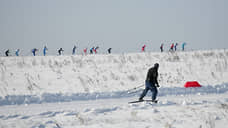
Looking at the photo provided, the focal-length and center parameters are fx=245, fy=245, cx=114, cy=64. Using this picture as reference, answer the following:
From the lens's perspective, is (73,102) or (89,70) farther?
(89,70)

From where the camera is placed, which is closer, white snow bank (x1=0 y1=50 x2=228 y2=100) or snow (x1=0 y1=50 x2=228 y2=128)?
snow (x1=0 y1=50 x2=228 y2=128)

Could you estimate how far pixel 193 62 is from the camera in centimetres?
2175

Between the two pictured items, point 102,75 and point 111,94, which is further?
point 102,75

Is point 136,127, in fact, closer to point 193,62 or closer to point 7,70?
point 7,70

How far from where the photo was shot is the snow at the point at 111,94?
23.4ft

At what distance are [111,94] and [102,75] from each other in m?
5.43

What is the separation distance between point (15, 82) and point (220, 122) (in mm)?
11955

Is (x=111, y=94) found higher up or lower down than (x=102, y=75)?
lower down

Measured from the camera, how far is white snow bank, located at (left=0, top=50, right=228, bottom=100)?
43.6 ft

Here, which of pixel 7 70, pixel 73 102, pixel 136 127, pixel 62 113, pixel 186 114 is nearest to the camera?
pixel 136 127

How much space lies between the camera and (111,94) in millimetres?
11969

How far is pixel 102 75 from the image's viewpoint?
56.8 feet

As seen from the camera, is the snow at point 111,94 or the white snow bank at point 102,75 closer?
the snow at point 111,94

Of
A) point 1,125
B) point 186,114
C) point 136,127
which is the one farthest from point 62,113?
point 186,114
